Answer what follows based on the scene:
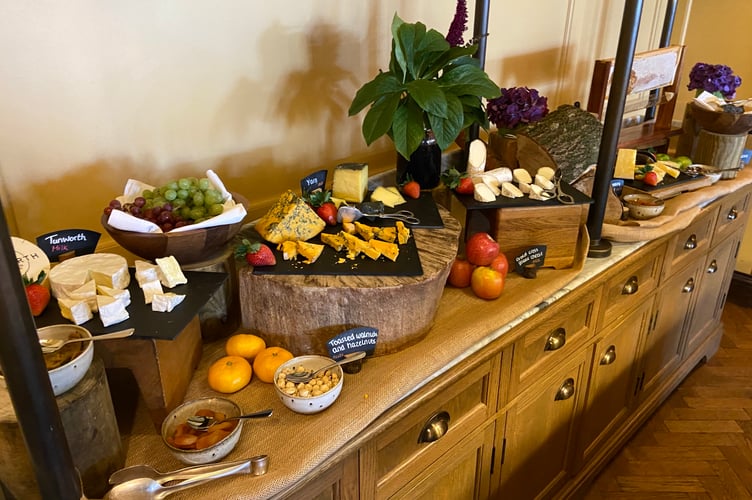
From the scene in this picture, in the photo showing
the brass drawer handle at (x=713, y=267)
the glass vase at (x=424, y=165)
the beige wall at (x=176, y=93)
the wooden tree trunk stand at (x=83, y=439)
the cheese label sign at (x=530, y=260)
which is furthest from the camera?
the brass drawer handle at (x=713, y=267)

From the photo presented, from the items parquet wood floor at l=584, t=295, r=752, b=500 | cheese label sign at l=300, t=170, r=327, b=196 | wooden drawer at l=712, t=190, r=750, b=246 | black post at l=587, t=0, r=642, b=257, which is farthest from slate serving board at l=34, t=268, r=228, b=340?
wooden drawer at l=712, t=190, r=750, b=246

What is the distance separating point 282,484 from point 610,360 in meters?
1.12

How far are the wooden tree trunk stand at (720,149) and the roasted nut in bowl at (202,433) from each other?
1.67 metres

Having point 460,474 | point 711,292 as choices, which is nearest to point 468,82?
point 460,474

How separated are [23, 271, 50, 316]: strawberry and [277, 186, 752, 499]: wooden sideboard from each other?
44cm

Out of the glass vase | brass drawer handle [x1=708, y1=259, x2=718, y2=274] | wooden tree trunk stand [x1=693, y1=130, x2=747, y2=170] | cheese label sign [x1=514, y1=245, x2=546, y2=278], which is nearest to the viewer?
cheese label sign [x1=514, y1=245, x2=546, y2=278]

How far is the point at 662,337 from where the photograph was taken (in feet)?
6.39

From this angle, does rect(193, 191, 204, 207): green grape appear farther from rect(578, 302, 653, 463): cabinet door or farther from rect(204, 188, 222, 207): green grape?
rect(578, 302, 653, 463): cabinet door

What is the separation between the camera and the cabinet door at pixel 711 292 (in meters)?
2.09

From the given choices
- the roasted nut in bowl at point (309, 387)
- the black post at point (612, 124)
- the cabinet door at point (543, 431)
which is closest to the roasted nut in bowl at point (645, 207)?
the black post at point (612, 124)

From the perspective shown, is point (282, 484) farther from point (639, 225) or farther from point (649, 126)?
point (649, 126)

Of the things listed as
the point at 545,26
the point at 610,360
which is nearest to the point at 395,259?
the point at 610,360

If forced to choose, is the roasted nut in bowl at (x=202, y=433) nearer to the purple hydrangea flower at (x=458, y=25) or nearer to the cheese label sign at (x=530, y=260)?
the cheese label sign at (x=530, y=260)

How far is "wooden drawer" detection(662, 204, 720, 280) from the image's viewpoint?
67.7 inches
